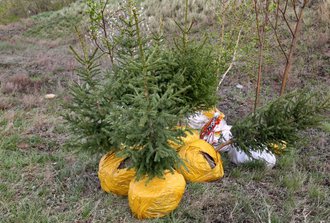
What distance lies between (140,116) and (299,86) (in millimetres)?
4797

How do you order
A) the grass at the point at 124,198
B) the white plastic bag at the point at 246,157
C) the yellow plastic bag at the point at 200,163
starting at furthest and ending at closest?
the white plastic bag at the point at 246,157
the yellow plastic bag at the point at 200,163
the grass at the point at 124,198

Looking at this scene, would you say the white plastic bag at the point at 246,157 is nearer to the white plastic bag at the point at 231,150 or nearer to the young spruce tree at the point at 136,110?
the white plastic bag at the point at 231,150

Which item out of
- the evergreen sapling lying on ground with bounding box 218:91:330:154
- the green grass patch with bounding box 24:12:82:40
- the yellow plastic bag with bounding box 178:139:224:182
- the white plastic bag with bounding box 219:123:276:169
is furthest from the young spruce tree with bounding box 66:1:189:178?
the green grass patch with bounding box 24:12:82:40

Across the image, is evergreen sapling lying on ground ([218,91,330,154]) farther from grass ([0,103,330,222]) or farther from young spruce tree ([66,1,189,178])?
young spruce tree ([66,1,189,178])

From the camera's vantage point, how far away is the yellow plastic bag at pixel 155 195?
291 centimetres

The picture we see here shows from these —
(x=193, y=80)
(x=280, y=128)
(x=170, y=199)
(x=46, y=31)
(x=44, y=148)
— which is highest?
(x=193, y=80)

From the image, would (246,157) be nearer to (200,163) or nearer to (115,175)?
(200,163)

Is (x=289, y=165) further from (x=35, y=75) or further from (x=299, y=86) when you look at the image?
(x=35, y=75)

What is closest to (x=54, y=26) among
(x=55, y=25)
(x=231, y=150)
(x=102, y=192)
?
(x=55, y=25)

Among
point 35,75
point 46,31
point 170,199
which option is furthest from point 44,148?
point 46,31

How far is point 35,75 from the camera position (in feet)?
26.7

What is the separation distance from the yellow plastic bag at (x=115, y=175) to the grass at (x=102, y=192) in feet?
Answer: 0.31

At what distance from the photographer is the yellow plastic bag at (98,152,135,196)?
3.20 m

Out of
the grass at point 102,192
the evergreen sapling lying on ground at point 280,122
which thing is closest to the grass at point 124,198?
the grass at point 102,192
